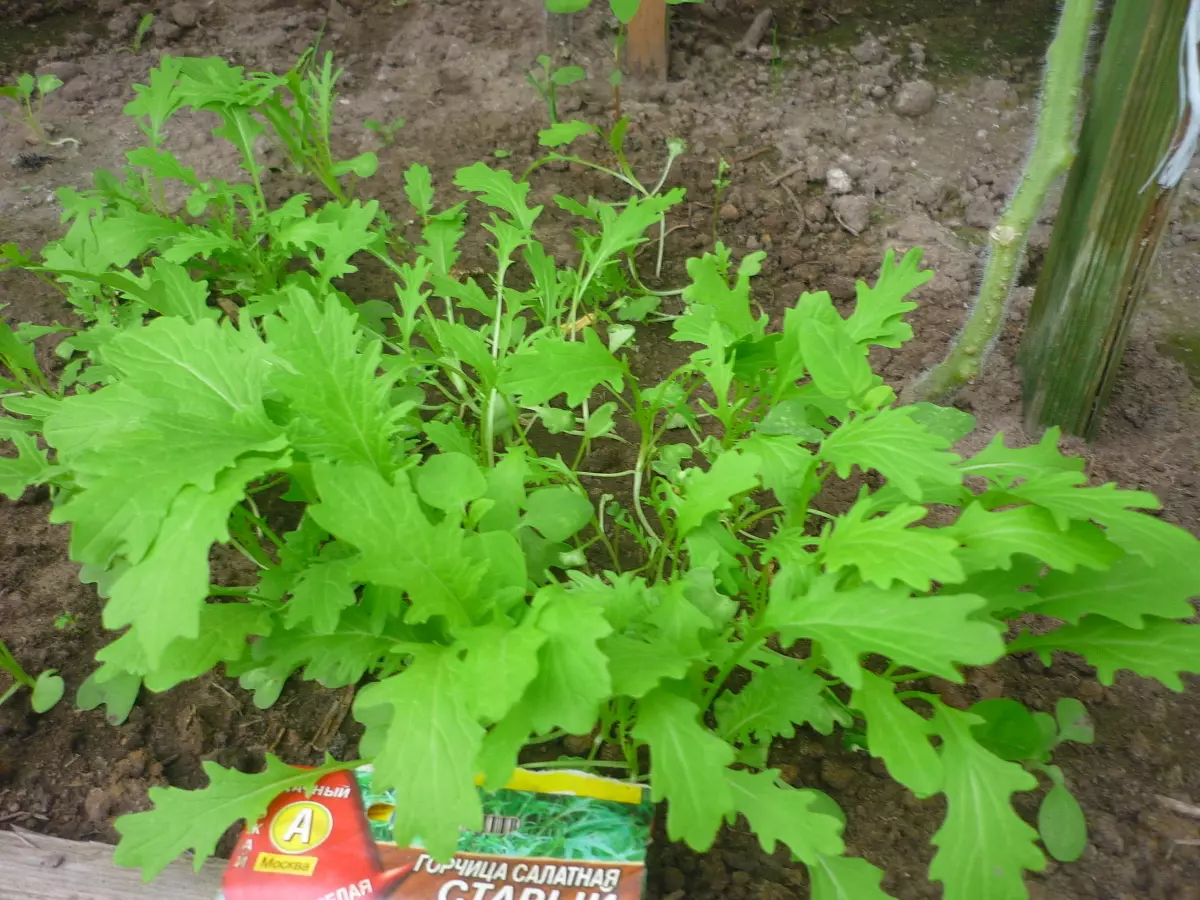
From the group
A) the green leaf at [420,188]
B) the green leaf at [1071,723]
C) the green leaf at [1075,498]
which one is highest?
the green leaf at [420,188]

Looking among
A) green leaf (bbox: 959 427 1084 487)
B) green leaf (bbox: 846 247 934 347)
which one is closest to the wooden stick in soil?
green leaf (bbox: 846 247 934 347)

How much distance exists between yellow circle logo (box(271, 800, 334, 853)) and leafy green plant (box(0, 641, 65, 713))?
471 mm

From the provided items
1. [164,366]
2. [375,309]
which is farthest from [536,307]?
[164,366]

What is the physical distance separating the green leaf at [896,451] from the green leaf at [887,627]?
13 centimetres

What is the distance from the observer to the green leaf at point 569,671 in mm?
875

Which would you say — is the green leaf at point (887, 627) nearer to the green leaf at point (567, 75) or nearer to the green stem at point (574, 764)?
the green stem at point (574, 764)

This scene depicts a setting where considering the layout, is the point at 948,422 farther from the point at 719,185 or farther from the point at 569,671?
the point at 719,185

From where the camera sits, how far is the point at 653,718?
0.97 metres

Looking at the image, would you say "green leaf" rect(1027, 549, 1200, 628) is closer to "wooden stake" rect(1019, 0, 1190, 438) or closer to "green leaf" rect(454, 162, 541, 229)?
"wooden stake" rect(1019, 0, 1190, 438)

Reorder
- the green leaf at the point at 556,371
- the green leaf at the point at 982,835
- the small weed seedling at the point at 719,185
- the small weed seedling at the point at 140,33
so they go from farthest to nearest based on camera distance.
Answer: the small weed seedling at the point at 140,33 → the small weed seedling at the point at 719,185 → the green leaf at the point at 556,371 → the green leaf at the point at 982,835

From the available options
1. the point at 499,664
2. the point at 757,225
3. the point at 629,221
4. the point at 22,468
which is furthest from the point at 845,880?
the point at 757,225

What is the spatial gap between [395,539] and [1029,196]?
1180 mm

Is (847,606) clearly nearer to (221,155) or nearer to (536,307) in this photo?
(536,307)

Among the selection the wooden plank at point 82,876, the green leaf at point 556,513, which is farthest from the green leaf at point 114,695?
the green leaf at point 556,513
